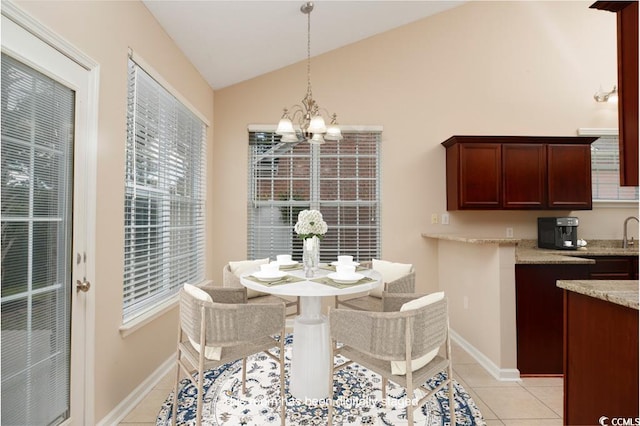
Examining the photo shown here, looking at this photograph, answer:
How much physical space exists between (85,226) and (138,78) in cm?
120

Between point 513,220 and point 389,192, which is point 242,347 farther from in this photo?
point 513,220

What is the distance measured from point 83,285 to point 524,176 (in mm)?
4025

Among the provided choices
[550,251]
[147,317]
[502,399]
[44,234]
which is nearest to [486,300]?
[502,399]

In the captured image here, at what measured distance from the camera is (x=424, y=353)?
5.61 feet

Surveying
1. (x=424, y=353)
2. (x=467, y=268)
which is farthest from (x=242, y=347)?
(x=467, y=268)

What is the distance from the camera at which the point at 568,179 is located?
3.65m

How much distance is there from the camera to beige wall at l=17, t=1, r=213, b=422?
6.21 feet

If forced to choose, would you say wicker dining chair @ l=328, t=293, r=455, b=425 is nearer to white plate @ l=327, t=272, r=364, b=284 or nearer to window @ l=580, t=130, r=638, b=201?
white plate @ l=327, t=272, r=364, b=284

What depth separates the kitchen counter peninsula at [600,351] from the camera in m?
1.34

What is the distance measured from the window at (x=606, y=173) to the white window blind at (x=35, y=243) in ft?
16.8

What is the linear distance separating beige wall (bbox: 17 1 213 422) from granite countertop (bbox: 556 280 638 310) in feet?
8.25

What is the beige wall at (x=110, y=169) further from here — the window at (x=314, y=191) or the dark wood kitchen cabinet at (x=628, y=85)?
the dark wood kitchen cabinet at (x=628, y=85)

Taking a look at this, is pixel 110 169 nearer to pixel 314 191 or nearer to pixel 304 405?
pixel 304 405

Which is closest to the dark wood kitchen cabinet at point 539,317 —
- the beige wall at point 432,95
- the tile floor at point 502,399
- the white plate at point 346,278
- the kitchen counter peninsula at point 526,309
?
the kitchen counter peninsula at point 526,309
